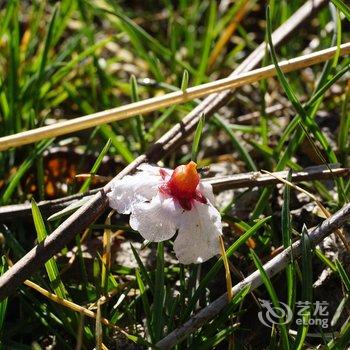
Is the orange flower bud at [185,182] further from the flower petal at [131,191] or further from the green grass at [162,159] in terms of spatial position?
the green grass at [162,159]

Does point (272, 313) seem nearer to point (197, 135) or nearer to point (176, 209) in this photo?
point (176, 209)

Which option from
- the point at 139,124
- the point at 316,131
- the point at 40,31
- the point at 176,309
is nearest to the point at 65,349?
the point at 176,309

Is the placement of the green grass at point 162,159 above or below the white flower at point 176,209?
below

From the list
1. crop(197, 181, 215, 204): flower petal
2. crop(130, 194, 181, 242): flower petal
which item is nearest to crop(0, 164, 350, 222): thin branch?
crop(197, 181, 215, 204): flower petal

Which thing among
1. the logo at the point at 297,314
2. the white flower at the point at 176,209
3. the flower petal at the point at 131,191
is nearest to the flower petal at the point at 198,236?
the white flower at the point at 176,209

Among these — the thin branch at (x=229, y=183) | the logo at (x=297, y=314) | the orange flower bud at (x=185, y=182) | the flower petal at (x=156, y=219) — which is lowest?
the logo at (x=297, y=314)

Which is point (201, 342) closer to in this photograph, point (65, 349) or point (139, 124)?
point (65, 349)

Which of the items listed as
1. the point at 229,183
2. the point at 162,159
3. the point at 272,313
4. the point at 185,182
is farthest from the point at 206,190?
the point at 162,159

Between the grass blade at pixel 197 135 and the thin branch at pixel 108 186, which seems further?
the grass blade at pixel 197 135
